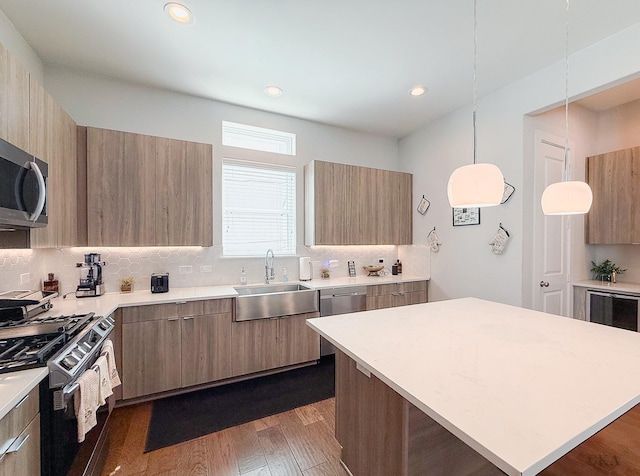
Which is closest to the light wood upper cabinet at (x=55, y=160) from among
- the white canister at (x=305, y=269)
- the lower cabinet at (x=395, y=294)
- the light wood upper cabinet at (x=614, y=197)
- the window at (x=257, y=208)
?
the window at (x=257, y=208)

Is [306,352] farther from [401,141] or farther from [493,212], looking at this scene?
[401,141]

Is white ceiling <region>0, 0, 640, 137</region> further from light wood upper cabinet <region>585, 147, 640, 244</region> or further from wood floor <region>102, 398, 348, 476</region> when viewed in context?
wood floor <region>102, 398, 348, 476</region>

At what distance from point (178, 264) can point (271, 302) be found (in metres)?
1.09

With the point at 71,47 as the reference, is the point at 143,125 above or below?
below

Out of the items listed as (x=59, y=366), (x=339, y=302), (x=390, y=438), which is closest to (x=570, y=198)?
(x=390, y=438)

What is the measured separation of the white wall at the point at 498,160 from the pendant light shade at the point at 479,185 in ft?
6.09

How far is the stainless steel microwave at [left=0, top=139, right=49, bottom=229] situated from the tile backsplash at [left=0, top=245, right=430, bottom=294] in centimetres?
75

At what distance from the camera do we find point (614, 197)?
321cm

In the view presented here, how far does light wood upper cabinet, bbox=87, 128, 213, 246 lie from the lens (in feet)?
7.84

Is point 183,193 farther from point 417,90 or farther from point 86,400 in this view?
point 417,90

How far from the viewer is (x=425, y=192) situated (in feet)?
12.7

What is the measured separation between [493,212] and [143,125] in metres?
3.81

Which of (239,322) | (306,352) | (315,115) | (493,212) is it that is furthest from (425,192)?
(239,322)

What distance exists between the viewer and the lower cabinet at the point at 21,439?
2.97ft
